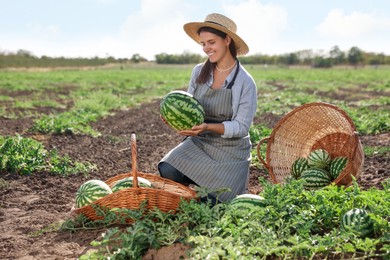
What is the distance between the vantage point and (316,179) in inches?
213

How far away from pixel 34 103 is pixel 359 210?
15.2 metres

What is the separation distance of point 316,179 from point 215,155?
1.16 meters

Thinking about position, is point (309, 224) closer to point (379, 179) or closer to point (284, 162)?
point (284, 162)

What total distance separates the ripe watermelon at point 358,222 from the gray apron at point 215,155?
164 centimetres

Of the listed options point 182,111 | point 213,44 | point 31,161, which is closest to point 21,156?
point 31,161

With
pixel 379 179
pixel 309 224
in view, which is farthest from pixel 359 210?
pixel 379 179

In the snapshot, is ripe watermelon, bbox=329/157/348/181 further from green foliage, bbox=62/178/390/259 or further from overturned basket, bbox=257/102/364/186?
green foliage, bbox=62/178/390/259

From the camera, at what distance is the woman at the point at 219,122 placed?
5.14 m

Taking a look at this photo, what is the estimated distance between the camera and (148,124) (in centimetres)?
1255

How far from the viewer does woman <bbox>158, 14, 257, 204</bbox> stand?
5.14 metres

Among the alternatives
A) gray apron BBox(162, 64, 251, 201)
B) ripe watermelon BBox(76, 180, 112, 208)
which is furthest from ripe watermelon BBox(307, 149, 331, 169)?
ripe watermelon BBox(76, 180, 112, 208)

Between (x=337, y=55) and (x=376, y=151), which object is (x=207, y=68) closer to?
(x=376, y=151)

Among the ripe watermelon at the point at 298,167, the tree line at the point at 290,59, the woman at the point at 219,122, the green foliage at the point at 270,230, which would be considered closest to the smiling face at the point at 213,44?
the woman at the point at 219,122

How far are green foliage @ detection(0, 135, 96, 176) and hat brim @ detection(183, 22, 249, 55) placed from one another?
8.85 ft
